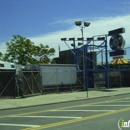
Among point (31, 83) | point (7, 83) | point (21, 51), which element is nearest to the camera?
point (7, 83)

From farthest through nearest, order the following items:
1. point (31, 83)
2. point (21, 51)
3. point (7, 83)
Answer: point (21, 51)
point (31, 83)
point (7, 83)

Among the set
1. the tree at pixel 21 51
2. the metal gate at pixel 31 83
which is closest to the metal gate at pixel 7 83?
the metal gate at pixel 31 83

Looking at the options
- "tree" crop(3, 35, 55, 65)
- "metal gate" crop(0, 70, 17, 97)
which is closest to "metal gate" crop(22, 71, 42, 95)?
"metal gate" crop(0, 70, 17, 97)

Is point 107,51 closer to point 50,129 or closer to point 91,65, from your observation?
point 91,65

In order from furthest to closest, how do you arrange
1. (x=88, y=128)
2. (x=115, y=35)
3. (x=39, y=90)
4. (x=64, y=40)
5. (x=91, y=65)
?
(x=91, y=65) < (x=64, y=40) < (x=115, y=35) < (x=39, y=90) < (x=88, y=128)

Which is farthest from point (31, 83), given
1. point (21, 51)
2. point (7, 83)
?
point (21, 51)

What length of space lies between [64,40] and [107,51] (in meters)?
5.95

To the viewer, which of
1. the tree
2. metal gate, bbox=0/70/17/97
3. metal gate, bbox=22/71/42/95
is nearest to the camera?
metal gate, bbox=0/70/17/97

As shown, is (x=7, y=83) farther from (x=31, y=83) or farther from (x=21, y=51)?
(x=21, y=51)

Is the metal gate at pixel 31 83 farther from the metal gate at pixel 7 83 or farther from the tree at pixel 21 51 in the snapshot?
the tree at pixel 21 51

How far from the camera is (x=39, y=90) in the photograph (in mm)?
23203

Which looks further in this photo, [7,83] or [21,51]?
[21,51]

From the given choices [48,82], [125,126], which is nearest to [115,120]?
[125,126]

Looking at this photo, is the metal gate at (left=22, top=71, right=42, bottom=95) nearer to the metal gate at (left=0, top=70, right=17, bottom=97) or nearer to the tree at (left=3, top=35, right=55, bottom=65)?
the metal gate at (left=0, top=70, right=17, bottom=97)
